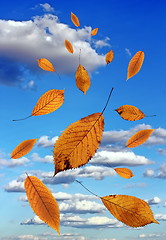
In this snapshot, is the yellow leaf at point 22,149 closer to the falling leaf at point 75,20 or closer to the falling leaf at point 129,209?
Result: the falling leaf at point 129,209

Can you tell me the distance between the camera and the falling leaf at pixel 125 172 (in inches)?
71.7

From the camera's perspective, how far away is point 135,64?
189cm

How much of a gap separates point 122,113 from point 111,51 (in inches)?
25.0

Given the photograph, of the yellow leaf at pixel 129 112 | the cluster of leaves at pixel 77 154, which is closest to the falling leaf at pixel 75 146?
the cluster of leaves at pixel 77 154

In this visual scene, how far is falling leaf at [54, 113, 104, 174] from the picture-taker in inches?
46.2

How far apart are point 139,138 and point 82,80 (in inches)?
20.2

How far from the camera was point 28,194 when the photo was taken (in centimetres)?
141

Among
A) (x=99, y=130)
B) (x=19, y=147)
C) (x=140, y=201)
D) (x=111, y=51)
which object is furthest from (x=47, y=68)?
(x=140, y=201)

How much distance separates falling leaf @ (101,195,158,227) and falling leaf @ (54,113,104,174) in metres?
0.32

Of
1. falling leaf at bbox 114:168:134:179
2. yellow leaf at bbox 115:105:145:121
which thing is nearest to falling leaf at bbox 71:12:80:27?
yellow leaf at bbox 115:105:145:121

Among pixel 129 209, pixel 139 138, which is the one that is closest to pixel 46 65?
pixel 139 138

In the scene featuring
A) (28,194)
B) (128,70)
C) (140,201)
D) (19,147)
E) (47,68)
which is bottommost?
(140,201)

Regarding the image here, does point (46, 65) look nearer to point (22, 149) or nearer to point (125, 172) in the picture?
point (22, 149)

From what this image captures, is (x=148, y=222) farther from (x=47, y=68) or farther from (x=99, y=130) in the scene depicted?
(x=47, y=68)
